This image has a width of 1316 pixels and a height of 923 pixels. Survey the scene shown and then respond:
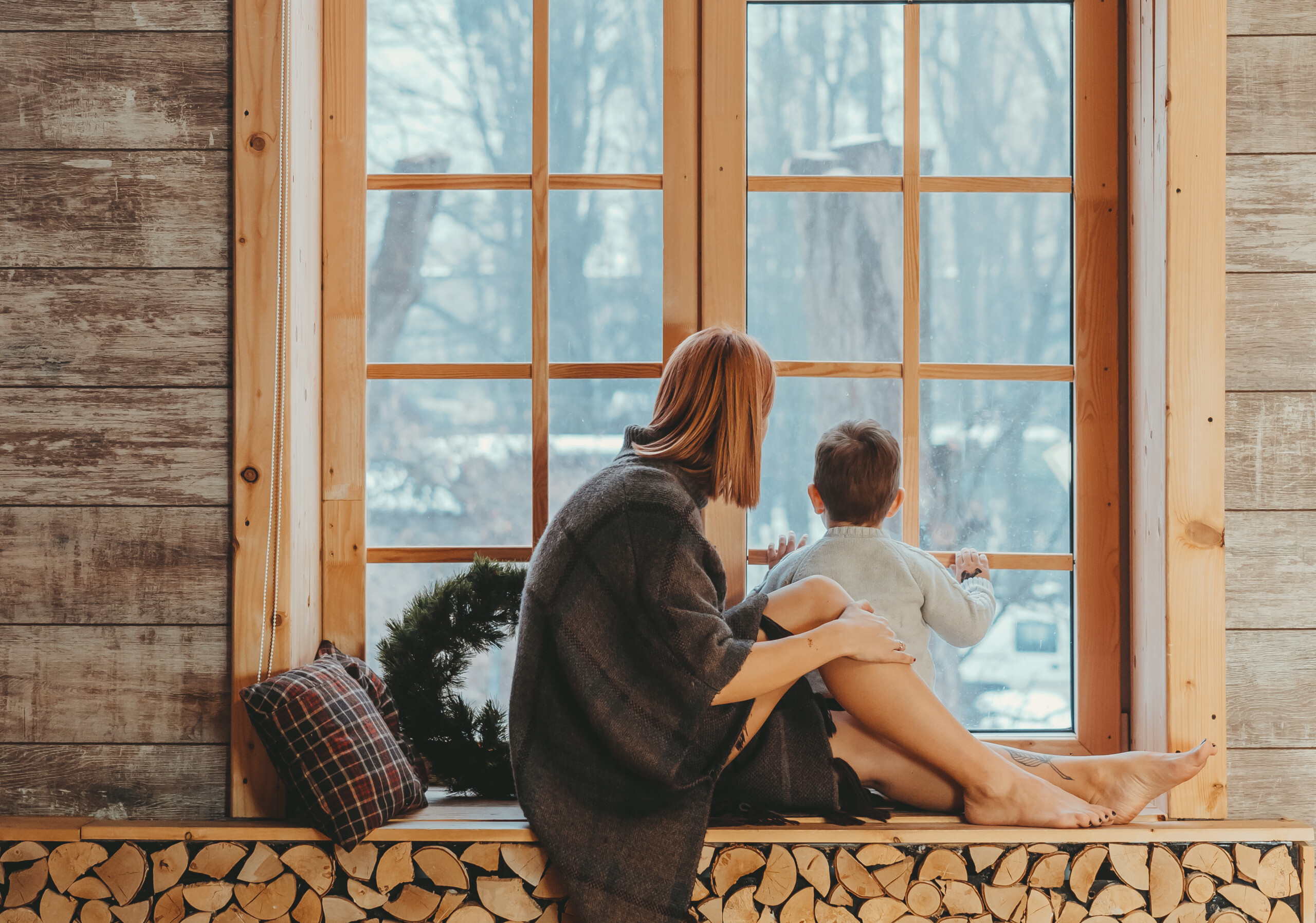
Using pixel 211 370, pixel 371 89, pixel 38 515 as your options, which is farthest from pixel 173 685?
pixel 371 89

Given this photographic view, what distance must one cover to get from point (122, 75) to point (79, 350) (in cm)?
49

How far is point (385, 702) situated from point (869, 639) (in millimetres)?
854

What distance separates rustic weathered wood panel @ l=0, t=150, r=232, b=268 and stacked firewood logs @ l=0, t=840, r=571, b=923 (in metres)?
1.00

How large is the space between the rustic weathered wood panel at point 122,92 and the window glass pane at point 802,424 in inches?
44.9

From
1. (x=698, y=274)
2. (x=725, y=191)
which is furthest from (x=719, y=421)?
(x=725, y=191)

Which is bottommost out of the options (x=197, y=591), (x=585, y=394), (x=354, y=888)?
(x=354, y=888)

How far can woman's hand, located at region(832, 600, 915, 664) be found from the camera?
143cm

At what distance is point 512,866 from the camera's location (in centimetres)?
141

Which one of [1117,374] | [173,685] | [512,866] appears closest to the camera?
[512,866]

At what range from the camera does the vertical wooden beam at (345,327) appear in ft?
5.71

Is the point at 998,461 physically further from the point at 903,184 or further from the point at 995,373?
the point at 903,184

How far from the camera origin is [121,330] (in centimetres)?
157

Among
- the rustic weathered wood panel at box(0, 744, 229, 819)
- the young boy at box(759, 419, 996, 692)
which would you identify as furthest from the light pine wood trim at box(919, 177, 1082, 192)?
the rustic weathered wood panel at box(0, 744, 229, 819)

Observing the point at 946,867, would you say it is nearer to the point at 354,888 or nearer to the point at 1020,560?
the point at 1020,560
